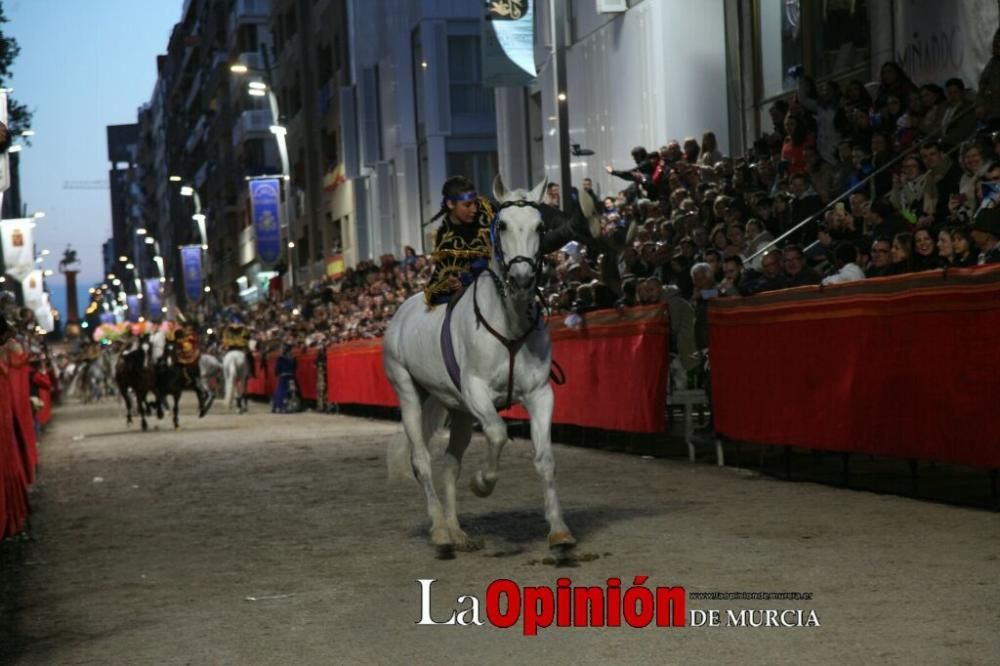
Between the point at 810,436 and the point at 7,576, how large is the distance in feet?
21.7

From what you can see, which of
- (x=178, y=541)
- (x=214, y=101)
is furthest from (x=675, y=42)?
(x=214, y=101)

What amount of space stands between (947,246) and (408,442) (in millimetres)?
4543

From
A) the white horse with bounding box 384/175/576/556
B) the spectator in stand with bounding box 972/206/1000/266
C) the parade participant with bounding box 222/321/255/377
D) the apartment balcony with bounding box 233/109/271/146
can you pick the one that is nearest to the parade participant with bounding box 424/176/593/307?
the white horse with bounding box 384/175/576/556

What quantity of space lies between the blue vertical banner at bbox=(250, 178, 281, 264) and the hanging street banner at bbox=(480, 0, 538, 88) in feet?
115

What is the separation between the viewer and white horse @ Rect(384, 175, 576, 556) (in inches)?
407

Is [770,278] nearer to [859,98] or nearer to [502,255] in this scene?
[859,98]

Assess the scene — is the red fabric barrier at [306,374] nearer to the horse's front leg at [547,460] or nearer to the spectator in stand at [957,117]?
the spectator in stand at [957,117]

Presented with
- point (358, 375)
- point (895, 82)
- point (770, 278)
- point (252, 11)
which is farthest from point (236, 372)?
point (252, 11)

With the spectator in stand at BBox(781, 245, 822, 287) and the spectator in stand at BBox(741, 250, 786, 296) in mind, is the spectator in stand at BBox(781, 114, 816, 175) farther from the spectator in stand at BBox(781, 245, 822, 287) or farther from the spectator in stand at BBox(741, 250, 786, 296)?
the spectator in stand at BBox(781, 245, 822, 287)

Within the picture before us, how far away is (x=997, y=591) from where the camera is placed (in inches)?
326

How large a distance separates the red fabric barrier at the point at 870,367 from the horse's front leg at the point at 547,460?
2994 millimetres

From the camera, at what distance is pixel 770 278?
1650 cm

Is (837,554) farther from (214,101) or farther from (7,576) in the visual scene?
(214,101)

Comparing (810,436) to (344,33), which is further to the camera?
(344,33)
